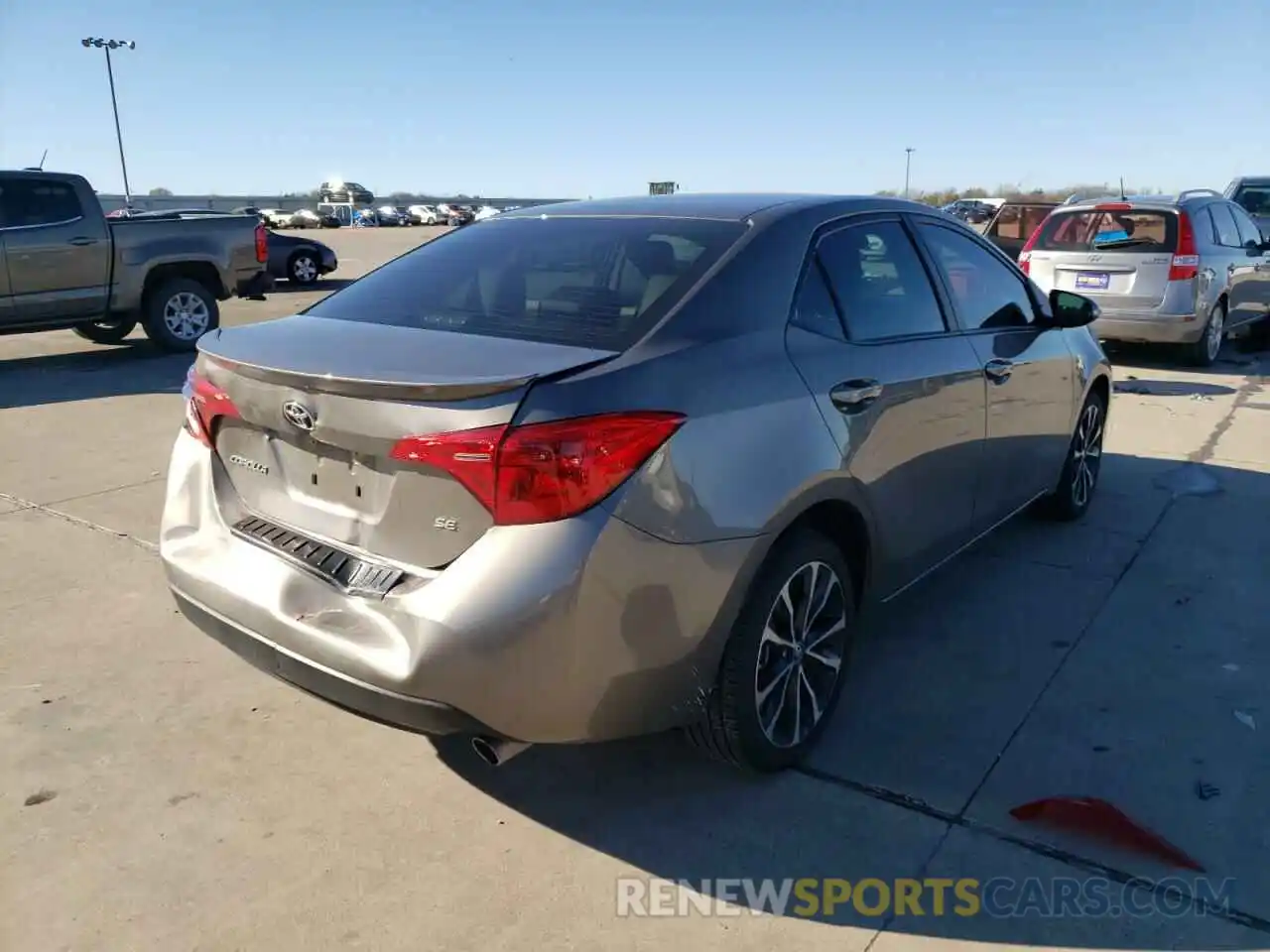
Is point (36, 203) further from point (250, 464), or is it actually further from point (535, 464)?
point (535, 464)

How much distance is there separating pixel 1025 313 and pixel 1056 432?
634 millimetres

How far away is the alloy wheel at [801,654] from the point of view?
9.71ft

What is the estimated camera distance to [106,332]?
39.5 feet

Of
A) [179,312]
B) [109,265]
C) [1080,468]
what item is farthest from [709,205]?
[179,312]

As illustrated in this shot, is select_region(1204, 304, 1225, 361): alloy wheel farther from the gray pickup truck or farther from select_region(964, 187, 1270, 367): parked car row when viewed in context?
the gray pickup truck

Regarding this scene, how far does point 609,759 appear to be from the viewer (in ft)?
10.6

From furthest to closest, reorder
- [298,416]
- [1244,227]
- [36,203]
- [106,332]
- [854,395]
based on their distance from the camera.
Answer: [106,332] < [1244,227] < [36,203] < [854,395] < [298,416]

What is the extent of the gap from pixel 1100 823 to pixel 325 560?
222 centimetres

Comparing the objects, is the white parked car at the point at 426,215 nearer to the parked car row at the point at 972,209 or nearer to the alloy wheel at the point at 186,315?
the parked car row at the point at 972,209

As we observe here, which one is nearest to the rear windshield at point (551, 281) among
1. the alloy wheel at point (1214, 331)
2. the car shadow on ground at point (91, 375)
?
the car shadow on ground at point (91, 375)

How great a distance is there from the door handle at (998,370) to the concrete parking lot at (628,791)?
0.98m

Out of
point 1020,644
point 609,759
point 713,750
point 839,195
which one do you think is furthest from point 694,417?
point 1020,644

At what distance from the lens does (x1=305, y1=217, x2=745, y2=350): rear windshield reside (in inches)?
113

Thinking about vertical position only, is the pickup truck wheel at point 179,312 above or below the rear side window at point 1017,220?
below
